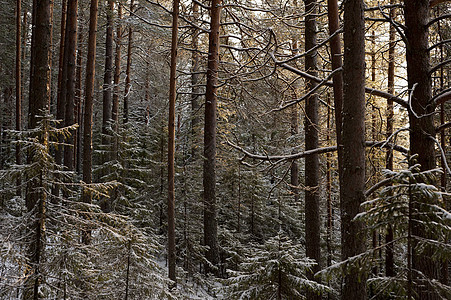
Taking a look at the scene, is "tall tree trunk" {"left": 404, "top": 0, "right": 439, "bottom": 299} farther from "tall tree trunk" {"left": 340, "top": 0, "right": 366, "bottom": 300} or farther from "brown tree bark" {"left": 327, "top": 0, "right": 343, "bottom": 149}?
"brown tree bark" {"left": 327, "top": 0, "right": 343, "bottom": 149}

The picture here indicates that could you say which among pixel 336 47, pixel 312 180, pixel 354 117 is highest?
→ pixel 336 47

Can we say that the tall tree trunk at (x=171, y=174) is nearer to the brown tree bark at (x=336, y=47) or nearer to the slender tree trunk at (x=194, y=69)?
the slender tree trunk at (x=194, y=69)

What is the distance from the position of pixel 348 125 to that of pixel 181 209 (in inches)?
396

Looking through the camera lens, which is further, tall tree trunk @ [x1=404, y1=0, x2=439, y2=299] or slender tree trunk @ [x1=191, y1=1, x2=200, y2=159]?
slender tree trunk @ [x1=191, y1=1, x2=200, y2=159]

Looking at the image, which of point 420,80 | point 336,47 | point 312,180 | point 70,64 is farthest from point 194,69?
point 420,80

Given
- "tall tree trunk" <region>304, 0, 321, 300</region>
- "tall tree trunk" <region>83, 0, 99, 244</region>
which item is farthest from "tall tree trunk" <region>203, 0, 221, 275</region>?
"tall tree trunk" <region>83, 0, 99, 244</region>

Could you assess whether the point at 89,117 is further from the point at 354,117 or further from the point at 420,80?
the point at 420,80

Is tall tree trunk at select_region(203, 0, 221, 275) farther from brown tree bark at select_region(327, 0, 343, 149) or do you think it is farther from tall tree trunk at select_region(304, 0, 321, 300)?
brown tree bark at select_region(327, 0, 343, 149)

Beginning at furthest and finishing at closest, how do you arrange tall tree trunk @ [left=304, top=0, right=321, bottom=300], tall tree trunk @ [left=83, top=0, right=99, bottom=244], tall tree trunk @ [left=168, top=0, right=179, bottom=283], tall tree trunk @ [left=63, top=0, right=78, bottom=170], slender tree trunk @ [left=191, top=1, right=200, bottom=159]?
slender tree trunk @ [left=191, top=1, right=200, bottom=159]
tall tree trunk @ [left=63, top=0, right=78, bottom=170]
tall tree trunk @ [left=83, top=0, right=99, bottom=244]
tall tree trunk @ [left=168, top=0, right=179, bottom=283]
tall tree trunk @ [left=304, top=0, right=321, bottom=300]

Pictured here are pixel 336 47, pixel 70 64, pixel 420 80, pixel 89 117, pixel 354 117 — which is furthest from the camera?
pixel 70 64

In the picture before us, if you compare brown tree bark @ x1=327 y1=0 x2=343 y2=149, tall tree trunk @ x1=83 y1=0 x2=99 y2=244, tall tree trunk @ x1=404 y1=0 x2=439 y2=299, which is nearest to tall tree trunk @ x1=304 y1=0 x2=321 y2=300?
brown tree bark @ x1=327 y1=0 x2=343 y2=149

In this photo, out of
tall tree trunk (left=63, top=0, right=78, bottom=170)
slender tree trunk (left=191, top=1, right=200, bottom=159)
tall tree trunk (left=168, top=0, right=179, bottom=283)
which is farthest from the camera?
slender tree trunk (left=191, top=1, right=200, bottom=159)

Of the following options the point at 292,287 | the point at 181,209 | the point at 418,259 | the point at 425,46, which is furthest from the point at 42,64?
the point at 181,209

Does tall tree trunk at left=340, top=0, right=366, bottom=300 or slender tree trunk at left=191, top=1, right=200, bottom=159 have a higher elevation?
slender tree trunk at left=191, top=1, right=200, bottom=159
